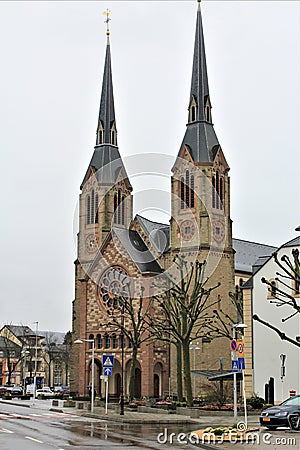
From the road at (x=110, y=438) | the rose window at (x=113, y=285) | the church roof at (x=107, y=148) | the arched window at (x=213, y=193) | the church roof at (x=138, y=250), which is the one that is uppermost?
the church roof at (x=107, y=148)

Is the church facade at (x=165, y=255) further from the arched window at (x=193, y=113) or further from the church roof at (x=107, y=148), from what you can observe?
the church roof at (x=107, y=148)

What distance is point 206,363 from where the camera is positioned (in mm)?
63188

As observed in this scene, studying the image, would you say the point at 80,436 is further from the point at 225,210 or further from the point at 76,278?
the point at 76,278

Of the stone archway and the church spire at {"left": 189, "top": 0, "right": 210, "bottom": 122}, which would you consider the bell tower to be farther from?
the stone archway

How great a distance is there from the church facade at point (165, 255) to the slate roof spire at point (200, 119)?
0.10 metres

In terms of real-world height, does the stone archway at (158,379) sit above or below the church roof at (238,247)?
below

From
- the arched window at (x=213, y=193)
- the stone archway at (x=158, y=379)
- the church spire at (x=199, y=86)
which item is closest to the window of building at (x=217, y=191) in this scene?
the arched window at (x=213, y=193)

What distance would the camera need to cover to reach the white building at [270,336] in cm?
4772

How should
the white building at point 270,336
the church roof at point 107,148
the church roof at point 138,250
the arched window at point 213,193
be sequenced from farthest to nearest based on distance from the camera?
1. the church roof at point 107,148
2. the arched window at point 213,193
3. the church roof at point 138,250
4. the white building at point 270,336

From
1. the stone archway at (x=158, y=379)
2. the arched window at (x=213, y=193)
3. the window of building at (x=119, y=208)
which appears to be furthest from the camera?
the window of building at (x=119, y=208)

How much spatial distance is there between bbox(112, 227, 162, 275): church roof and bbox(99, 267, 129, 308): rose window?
184 centimetres

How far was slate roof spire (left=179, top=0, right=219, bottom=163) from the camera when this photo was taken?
69625mm

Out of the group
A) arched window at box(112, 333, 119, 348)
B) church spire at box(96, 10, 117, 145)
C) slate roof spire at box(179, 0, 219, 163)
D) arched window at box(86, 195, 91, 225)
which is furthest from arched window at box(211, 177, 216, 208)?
church spire at box(96, 10, 117, 145)

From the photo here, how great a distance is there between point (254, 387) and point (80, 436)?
26425 millimetres
